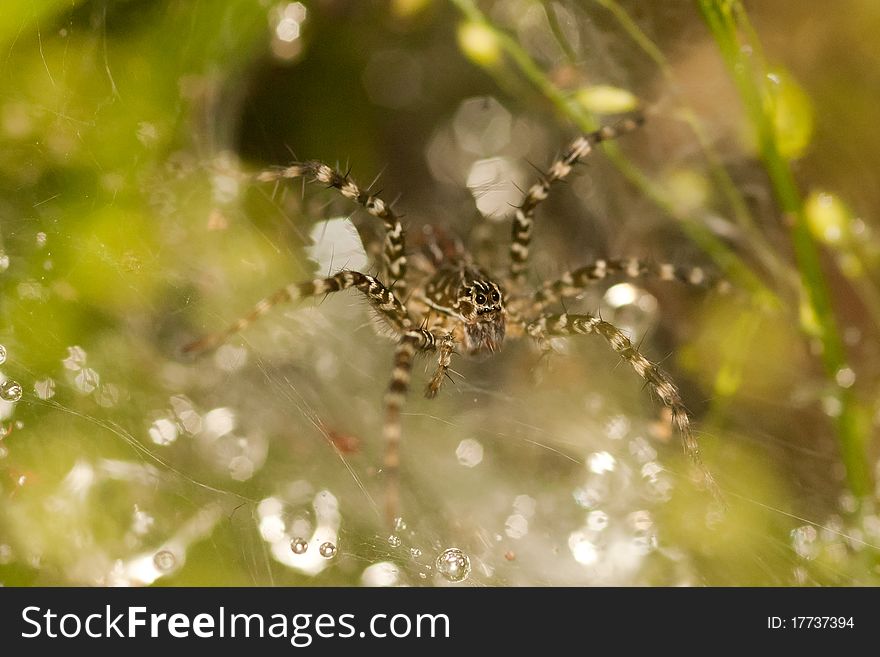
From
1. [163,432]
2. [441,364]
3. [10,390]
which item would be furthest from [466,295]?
[10,390]

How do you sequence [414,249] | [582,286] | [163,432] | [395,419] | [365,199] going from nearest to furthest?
1. [395,419]
2. [163,432]
3. [365,199]
4. [582,286]
5. [414,249]

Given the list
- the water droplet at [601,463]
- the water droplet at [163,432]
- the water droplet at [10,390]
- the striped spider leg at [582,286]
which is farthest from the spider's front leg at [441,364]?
the water droplet at [10,390]

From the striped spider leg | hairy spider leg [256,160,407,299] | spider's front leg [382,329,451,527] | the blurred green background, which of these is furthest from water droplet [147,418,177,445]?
the striped spider leg

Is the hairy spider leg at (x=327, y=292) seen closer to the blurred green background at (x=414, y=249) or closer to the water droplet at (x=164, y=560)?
the blurred green background at (x=414, y=249)

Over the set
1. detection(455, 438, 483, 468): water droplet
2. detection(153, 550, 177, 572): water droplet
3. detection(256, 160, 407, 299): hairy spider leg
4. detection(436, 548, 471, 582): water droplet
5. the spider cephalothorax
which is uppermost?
detection(256, 160, 407, 299): hairy spider leg

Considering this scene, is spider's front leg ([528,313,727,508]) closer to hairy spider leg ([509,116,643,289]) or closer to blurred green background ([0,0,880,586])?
blurred green background ([0,0,880,586])

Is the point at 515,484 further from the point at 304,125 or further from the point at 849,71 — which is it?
the point at 849,71

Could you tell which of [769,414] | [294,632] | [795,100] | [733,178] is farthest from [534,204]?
[294,632]

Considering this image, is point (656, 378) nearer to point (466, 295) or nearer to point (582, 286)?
point (582, 286)
